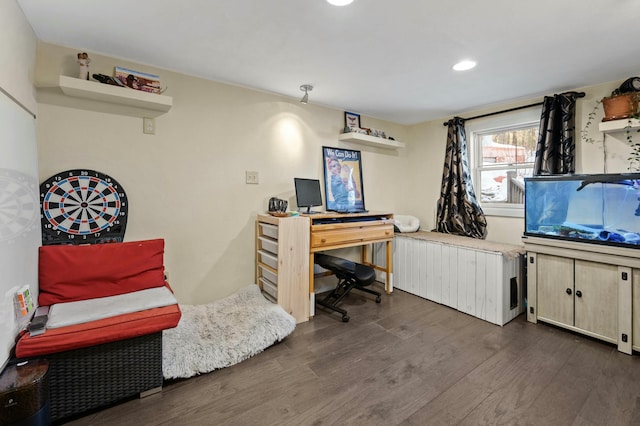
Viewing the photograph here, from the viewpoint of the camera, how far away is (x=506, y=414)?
1.53 meters

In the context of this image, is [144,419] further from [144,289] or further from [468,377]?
[468,377]

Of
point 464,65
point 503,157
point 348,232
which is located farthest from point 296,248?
point 503,157

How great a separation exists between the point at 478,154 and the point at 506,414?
2.97m

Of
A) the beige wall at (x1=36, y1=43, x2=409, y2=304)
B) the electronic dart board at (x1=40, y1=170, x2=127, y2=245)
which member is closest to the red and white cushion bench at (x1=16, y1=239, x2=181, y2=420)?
the electronic dart board at (x1=40, y1=170, x2=127, y2=245)

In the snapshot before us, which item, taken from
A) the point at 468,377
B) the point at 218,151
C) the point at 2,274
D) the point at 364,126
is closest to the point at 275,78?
the point at 218,151

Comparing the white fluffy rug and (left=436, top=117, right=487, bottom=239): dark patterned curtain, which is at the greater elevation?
(left=436, top=117, right=487, bottom=239): dark patterned curtain

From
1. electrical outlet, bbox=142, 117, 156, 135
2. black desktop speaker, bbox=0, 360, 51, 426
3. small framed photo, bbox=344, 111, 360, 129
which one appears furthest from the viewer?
small framed photo, bbox=344, 111, 360, 129

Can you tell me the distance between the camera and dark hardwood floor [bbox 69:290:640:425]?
59.6 inches

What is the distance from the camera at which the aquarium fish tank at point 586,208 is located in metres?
2.13

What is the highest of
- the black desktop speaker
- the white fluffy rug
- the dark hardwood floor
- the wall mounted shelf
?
the wall mounted shelf

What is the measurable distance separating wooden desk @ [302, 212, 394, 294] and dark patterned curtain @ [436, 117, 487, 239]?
2.84ft

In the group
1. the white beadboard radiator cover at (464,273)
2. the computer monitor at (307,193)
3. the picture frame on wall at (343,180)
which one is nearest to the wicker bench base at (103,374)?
the computer monitor at (307,193)

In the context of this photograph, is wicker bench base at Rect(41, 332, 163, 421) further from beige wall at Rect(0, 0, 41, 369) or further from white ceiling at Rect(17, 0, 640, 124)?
white ceiling at Rect(17, 0, 640, 124)

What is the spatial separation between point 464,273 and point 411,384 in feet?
4.84
